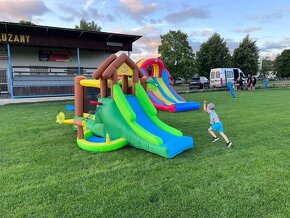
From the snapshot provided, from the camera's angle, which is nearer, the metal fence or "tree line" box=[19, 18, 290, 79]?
the metal fence

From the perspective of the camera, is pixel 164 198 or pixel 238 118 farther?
pixel 238 118

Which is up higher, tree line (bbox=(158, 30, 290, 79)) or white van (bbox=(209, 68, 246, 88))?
tree line (bbox=(158, 30, 290, 79))

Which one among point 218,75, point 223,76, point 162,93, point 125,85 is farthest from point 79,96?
point 218,75

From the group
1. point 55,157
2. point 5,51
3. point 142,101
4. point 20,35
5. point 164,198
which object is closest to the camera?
point 164,198

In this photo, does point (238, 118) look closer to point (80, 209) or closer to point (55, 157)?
point (55, 157)

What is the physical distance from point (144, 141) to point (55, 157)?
1813 mm

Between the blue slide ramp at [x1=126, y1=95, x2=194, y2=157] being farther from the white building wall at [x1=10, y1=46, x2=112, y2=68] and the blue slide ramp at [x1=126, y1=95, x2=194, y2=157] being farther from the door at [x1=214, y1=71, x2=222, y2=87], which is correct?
the door at [x1=214, y1=71, x2=222, y2=87]

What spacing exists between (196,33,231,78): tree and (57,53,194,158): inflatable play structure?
4167cm

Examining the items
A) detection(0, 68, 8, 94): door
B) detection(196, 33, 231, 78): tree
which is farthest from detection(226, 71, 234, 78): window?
detection(0, 68, 8, 94): door

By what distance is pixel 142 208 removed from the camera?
3150mm

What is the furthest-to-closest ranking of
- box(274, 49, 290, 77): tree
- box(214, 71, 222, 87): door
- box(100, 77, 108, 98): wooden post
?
1. box(274, 49, 290, 77): tree
2. box(214, 71, 222, 87): door
3. box(100, 77, 108, 98): wooden post

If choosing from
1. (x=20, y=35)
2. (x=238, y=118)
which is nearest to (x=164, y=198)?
(x=238, y=118)

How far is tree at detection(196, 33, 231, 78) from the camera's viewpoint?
150 feet

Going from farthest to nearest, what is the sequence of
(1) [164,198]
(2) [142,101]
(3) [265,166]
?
1. (2) [142,101]
2. (3) [265,166]
3. (1) [164,198]
